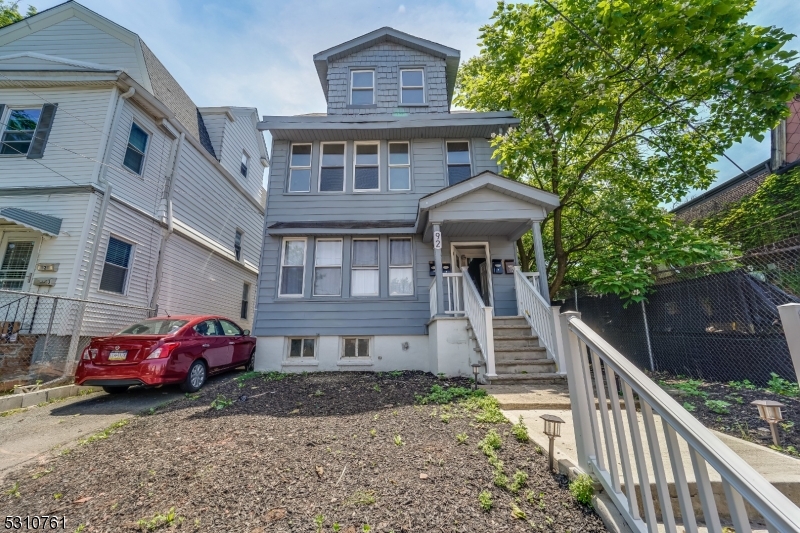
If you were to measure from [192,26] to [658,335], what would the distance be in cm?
1162

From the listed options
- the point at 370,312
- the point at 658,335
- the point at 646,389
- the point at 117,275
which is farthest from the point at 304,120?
the point at 658,335

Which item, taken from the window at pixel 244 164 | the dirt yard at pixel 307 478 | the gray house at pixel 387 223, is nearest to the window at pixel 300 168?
the gray house at pixel 387 223

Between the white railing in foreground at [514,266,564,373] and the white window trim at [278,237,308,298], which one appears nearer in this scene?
the white railing in foreground at [514,266,564,373]

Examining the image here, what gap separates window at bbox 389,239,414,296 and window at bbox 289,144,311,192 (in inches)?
114

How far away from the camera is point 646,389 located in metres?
1.65

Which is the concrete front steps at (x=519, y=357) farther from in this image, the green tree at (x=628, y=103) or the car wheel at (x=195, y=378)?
the car wheel at (x=195, y=378)

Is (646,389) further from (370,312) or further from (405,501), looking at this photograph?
(370,312)

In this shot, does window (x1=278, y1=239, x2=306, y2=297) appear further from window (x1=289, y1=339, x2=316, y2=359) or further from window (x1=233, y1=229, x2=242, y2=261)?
window (x1=233, y1=229, x2=242, y2=261)

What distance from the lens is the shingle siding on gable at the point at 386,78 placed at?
9.48 metres

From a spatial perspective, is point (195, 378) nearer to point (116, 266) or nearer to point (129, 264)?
point (116, 266)

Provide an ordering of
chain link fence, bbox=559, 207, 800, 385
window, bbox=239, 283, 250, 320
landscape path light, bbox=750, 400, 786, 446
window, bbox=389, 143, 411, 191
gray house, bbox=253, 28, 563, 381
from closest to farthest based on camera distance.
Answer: landscape path light, bbox=750, 400, 786, 446
chain link fence, bbox=559, 207, 800, 385
gray house, bbox=253, 28, 563, 381
window, bbox=389, 143, 411, 191
window, bbox=239, 283, 250, 320

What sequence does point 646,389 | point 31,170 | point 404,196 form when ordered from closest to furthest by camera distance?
point 646,389
point 31,170
point 404,196

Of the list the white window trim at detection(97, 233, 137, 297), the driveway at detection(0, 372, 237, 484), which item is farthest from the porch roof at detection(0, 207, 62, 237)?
the driveway at detection(0, 372, 237, 484)

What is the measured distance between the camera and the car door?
7323mm
